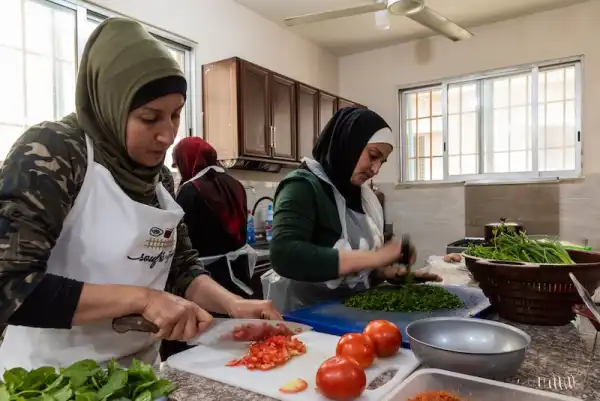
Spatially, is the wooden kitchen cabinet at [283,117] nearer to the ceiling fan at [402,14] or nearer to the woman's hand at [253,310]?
the ceiling fan at [402,14]

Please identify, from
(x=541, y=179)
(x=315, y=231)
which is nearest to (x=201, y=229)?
(x=315, y=231)

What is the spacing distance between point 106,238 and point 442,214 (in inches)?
160

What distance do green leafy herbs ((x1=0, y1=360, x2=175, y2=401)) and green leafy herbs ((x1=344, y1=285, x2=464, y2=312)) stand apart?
0.81 m

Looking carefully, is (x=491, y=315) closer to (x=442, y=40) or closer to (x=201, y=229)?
(x=201, y=229)

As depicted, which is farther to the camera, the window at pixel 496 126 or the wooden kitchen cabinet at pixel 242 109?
the window at pixel 496 126

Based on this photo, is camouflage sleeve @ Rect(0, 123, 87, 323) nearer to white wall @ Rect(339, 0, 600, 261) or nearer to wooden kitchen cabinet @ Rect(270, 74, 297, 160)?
wooden kitchen cabinet @ Rect(270, 74, 297, 160)

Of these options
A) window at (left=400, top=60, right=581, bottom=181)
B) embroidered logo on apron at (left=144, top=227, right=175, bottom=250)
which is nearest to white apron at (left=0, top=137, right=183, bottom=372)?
embroidered logo on apron at (left=144, top=227, right=175, bottom=250)

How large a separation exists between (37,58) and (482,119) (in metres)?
3.82

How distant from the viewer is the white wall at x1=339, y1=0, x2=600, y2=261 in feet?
13.0

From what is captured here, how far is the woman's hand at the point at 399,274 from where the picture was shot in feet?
5.76

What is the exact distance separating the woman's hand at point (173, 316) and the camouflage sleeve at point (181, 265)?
1.17 feet

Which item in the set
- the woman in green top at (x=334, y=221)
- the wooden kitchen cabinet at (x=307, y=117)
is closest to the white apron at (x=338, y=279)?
the woman in green top at (x=334, y=221)

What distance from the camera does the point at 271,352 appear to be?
1017 millimetres

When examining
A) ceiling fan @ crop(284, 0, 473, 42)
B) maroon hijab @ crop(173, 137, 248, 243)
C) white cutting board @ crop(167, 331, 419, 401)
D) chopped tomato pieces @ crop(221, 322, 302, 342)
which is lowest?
white cutting board @ crop(167, 331, 419, 401)
